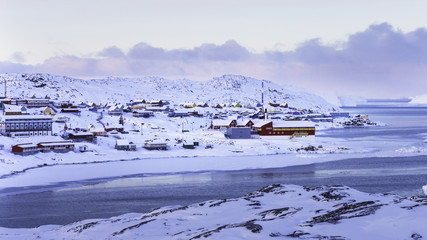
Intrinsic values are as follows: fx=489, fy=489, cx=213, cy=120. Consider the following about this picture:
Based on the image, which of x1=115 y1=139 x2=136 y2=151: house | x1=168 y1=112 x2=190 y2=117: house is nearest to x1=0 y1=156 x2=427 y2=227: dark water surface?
x1=115 y1=139 x2=136 y2=151: house

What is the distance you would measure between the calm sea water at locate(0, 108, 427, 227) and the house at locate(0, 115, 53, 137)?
32.2 metres

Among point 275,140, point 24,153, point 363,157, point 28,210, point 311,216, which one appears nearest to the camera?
point 311,216

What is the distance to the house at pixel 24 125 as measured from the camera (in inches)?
2968

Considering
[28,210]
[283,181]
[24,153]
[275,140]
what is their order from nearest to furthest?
[28,210]
[283,181]
[24,153]
[275,140]

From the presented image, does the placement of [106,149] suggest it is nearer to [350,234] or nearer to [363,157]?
[363,157]

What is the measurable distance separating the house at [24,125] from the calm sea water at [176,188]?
32.2 m

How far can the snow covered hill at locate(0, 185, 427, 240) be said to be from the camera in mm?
19906

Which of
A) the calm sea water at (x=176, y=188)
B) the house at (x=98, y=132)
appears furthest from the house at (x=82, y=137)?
the calm sea water at (x=176, y=188)

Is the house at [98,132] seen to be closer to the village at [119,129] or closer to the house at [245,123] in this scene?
the village at [119,129]

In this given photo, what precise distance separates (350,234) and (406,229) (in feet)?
7.26

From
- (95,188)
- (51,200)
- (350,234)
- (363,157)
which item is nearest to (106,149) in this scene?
(95,188)

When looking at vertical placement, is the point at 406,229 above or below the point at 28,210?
above

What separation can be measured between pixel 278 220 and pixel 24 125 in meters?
63.7

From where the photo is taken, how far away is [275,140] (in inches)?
3543
